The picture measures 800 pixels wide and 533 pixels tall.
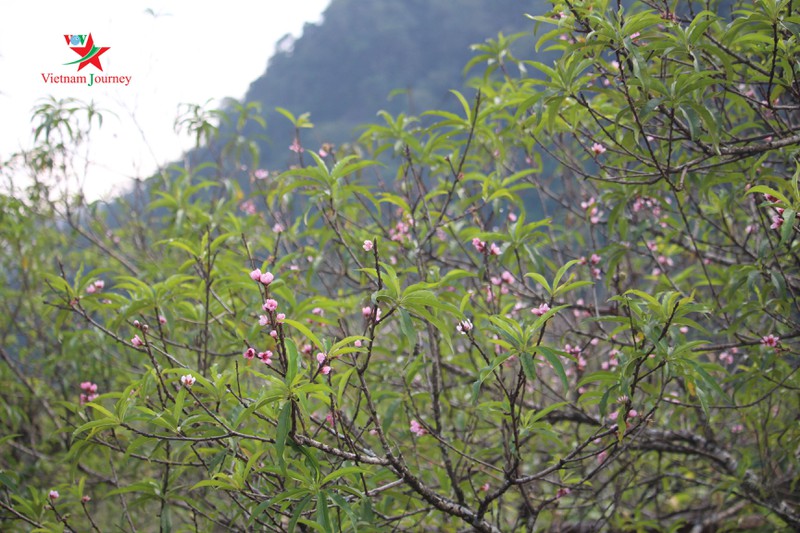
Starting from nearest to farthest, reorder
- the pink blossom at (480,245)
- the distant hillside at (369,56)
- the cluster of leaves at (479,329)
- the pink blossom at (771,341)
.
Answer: the cluster of leaves at (479,329)
the pink blossom at (771,341)
the pink blossom at (480,245)
the distant hillside at (369,56)

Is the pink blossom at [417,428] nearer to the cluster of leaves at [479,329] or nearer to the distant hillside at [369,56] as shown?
the cluster of leaves at [479,329]

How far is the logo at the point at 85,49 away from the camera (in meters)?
3.94

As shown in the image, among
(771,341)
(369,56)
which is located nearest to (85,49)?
(771,341)

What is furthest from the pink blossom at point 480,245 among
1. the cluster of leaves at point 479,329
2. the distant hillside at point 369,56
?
the distant hillside at point 369,56

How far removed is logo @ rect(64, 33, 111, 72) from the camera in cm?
394

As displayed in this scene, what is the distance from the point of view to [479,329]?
1.91m

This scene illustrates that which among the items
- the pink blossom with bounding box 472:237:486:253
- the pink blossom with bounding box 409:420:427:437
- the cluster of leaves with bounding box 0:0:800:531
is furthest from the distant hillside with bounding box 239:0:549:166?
the pink blossom with bounding box 409:420:427:437

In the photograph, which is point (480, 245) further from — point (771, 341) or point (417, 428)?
point (771, 341)

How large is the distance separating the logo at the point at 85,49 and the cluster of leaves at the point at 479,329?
2.49 feet

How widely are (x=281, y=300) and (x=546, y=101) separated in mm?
1259

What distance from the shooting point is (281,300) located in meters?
2.38

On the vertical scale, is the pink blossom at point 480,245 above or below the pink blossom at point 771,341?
above

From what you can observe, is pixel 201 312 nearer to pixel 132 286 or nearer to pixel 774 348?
pixel 132 286

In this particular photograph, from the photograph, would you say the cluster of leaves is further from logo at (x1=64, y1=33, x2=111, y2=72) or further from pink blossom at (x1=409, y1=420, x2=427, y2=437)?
logo at (x1=64, y1=33, x2=111, y2=72)
